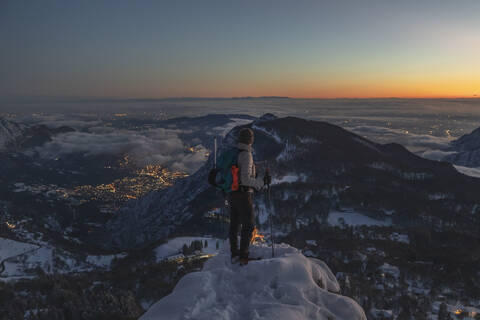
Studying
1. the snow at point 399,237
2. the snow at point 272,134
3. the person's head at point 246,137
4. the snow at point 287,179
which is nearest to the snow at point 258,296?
the person's head at point 246,137

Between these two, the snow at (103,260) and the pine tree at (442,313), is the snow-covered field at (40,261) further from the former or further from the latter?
the pine tree at (442,313)

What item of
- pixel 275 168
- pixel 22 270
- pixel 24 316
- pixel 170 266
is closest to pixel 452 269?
pixel 170 266

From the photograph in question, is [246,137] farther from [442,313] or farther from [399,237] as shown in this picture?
[399,237]

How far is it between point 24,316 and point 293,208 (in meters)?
80.2

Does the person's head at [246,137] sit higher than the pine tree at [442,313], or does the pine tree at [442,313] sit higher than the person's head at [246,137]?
the person's head at [246,137]

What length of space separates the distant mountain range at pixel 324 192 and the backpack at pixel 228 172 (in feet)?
247

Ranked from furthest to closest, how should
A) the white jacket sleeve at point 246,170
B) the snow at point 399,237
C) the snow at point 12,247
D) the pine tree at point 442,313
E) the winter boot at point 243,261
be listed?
1. the snow at point 12,247
2. the snow at point 399,237
3. the pine tree at point 442,313
4. the winter boot at point 243,261
5. the white jacket sleeve at point 246,170

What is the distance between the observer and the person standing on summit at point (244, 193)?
30.2 feet

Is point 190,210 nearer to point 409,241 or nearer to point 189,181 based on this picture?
point 189,181

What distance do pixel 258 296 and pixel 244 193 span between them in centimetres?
342

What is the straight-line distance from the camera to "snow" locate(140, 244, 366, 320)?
7.40 meters

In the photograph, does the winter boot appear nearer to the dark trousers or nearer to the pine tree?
the dark trousers

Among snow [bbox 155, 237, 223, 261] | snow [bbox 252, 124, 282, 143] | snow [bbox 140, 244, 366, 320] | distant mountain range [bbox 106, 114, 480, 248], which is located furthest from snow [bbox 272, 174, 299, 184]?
snow [bbox 140, 244, 366, 320]

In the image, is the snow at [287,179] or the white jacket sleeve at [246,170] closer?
the white jacket sleeve at [246,170]
